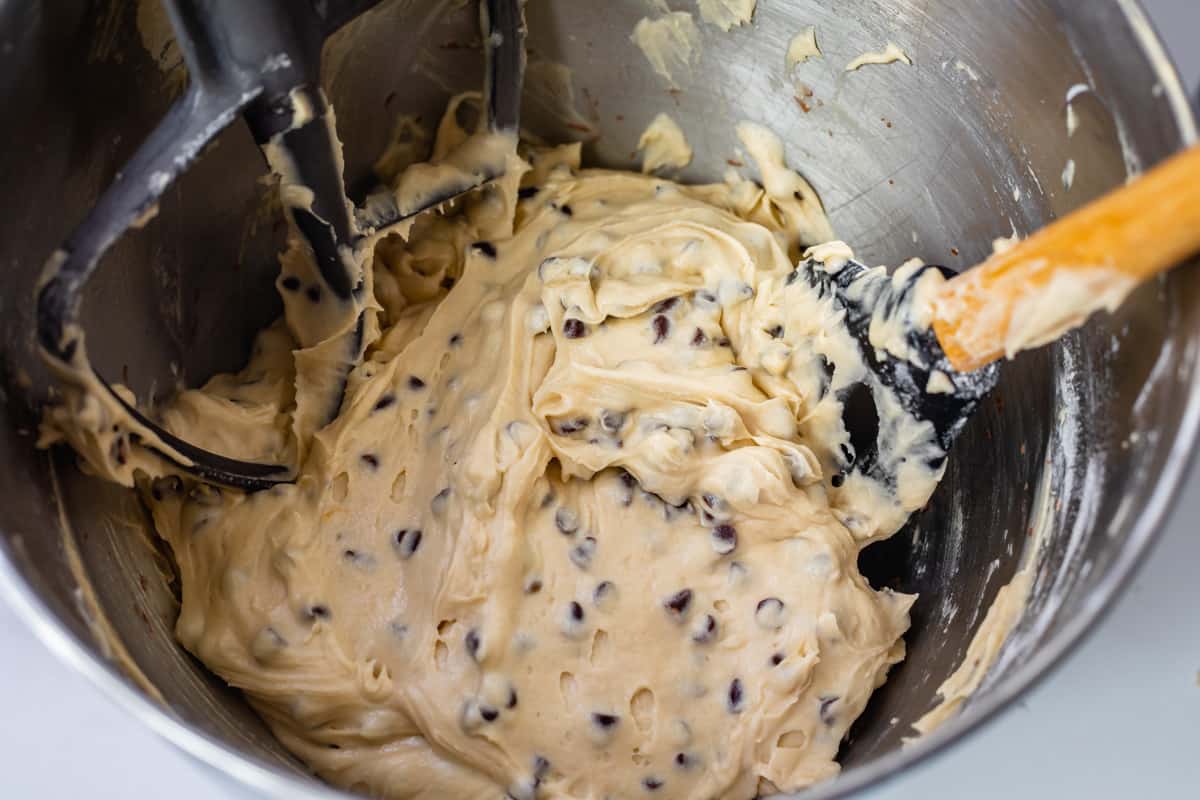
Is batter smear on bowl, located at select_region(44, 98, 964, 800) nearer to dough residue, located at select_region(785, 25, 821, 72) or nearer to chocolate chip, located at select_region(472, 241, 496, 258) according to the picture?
chocolate chip, located at select_region(472, 241, 496, 258)

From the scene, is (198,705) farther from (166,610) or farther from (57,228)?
(57,228)

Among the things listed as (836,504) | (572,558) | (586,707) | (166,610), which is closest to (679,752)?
(586,707)

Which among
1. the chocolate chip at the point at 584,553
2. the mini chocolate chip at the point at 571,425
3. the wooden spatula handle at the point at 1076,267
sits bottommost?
the chocolate chip at the point at 584,553

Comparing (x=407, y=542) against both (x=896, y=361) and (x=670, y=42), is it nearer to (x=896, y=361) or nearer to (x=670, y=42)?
(x=896, y=361)

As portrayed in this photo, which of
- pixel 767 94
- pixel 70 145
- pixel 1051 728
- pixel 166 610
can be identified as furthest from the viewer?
pixel 767 94

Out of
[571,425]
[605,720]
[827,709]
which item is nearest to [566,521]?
[571,425]

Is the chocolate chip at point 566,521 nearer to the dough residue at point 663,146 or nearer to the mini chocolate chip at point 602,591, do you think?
the mini chocolate chip at point 602,591

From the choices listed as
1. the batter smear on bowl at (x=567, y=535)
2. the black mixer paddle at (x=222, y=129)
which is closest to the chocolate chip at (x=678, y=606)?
the batter smear on bowl at (x=567, y=535)

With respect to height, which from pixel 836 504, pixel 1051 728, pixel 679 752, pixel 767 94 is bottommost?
pixel 1051 728
